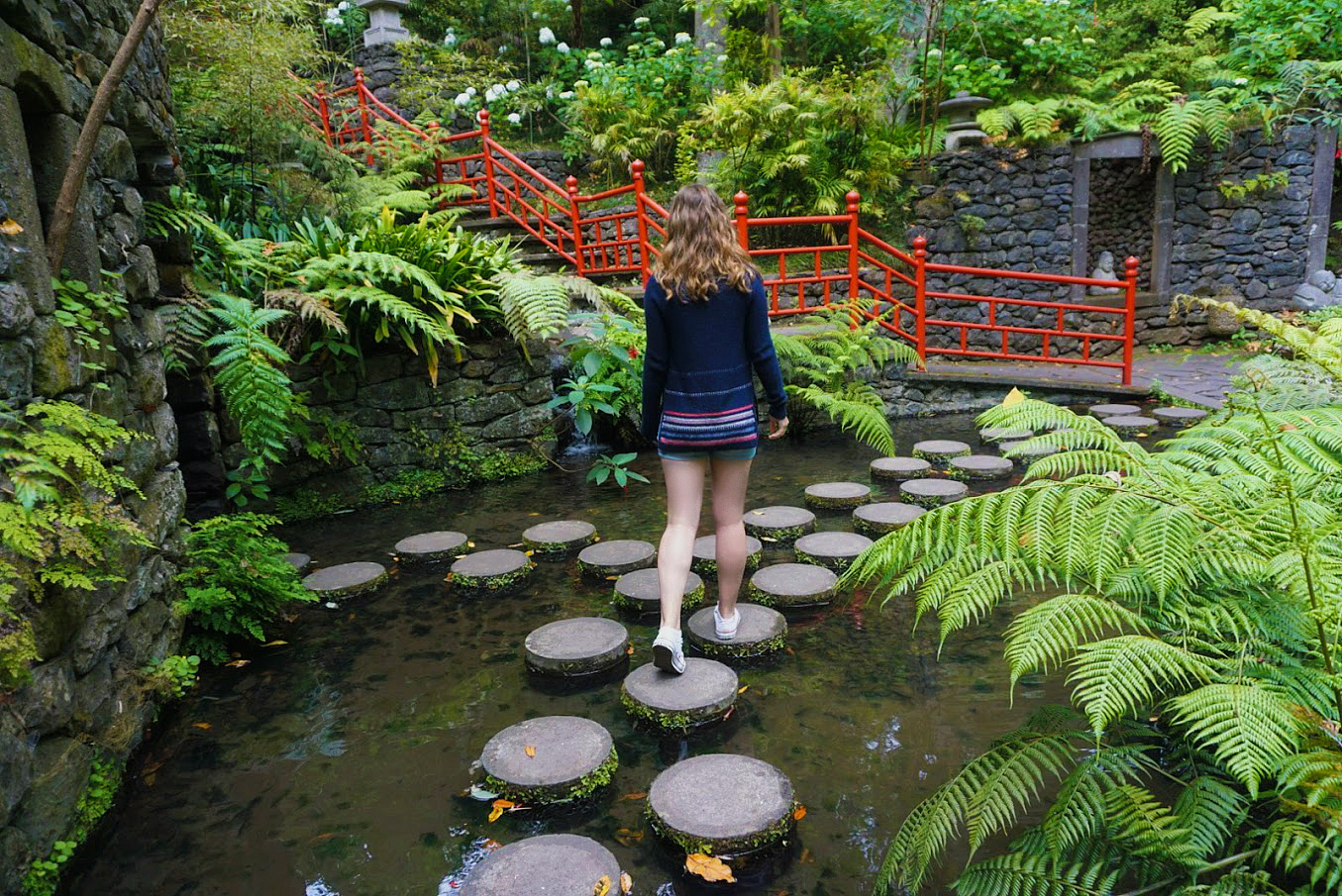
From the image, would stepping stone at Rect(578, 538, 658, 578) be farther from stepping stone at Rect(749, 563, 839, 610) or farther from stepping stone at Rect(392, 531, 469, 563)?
stepping stone at Rect(392, 531, 469, 563)

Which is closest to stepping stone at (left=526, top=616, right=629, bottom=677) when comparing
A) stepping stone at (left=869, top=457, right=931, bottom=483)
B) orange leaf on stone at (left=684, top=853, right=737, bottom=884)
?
orange leaf on stone at (left=684, top=853, right=737, bottom=884)

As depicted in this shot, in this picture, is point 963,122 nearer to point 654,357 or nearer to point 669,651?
point 654,357

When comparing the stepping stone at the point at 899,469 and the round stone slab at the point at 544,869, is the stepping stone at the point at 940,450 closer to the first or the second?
the stepping stone at the point at 899,469

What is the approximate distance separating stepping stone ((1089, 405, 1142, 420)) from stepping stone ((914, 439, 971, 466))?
1611mm

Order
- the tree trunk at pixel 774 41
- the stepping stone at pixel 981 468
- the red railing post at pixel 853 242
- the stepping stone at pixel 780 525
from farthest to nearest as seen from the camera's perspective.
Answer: the tree trunk at pixel 774 41
the red railing post at pixel 853 242
the stepping stone at pixel 981 468
the stepping stone at pixel 780 525

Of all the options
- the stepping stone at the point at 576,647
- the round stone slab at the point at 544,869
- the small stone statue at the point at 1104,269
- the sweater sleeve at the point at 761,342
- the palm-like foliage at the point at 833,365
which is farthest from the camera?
the small stone statue at the point at 1104,269

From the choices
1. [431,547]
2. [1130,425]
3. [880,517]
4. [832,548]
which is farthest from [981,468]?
[431,547]

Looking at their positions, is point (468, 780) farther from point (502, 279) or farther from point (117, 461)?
point (502, 279)

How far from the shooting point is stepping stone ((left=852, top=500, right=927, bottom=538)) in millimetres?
4383

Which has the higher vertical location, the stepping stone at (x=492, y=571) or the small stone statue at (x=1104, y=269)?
the small stone statue at (x=1104, y=269)

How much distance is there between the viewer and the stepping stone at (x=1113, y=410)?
679 cm

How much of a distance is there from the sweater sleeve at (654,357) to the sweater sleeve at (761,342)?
0.31 metres

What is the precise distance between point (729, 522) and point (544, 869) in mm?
1432

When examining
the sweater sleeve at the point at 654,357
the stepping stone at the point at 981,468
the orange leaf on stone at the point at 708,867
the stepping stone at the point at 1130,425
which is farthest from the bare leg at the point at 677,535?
the stepping stone at the point at 1130,425
